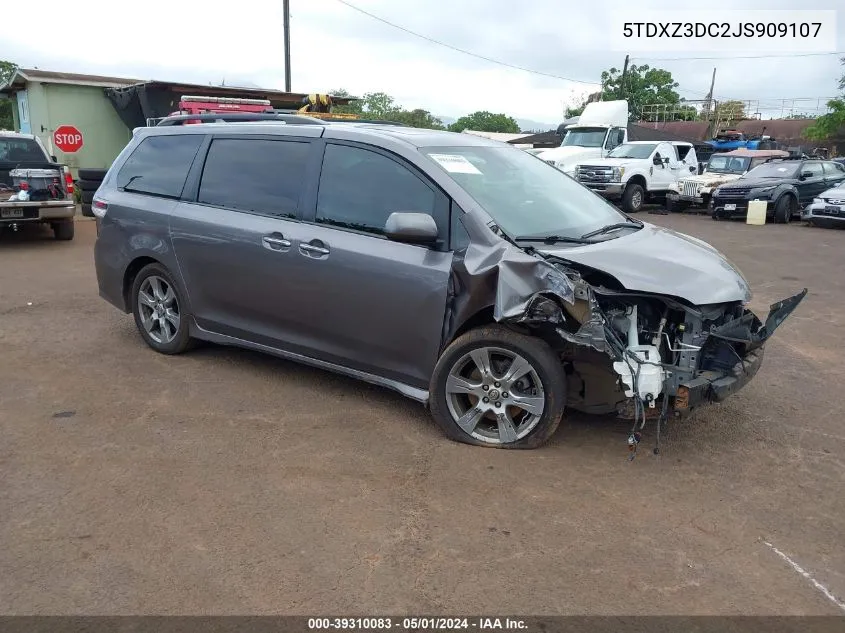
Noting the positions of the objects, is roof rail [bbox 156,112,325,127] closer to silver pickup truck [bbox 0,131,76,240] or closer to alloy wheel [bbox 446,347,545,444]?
alloy wheel [bbox 446,347,545,444]

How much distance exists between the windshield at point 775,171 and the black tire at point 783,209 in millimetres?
935

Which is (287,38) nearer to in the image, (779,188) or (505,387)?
(779,188)

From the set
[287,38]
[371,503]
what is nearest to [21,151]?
[371,503]

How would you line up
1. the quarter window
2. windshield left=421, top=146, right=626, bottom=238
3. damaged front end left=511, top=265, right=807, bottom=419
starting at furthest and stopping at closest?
the quarter window → windshield left=421, top=146, right=626, bottom=238 → damaged front end left=511, top=265, right=807, bottom=419

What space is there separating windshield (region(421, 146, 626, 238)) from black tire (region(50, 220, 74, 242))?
9.39 m

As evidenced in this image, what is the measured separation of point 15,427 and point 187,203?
2.00 metres

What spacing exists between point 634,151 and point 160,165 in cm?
1740

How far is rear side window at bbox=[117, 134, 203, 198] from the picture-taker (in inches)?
219

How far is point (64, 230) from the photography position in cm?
1203

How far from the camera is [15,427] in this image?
173 inches

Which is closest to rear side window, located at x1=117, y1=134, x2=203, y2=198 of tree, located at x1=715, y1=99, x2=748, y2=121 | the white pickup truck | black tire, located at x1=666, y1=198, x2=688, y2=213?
the white pickup truck

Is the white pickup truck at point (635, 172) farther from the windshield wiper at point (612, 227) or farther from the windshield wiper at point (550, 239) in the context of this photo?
the windshield wiper at point (550, 239)
